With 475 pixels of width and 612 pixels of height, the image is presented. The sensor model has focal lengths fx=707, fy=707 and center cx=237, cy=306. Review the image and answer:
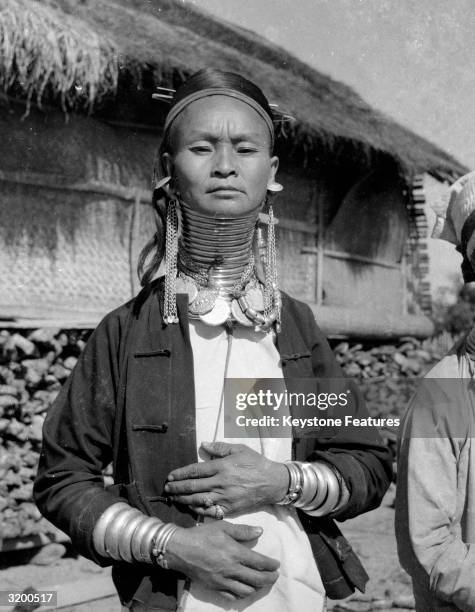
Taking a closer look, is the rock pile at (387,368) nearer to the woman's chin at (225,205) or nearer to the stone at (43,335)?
the stone at (43,335)

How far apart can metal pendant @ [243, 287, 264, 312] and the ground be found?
239 centimetres

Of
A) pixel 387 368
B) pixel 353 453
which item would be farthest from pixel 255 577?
pixel 387 368

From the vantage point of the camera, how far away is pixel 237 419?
164 cm

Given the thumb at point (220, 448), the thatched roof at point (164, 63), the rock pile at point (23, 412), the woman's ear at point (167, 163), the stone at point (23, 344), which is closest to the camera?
the thumb at point (220, 448)

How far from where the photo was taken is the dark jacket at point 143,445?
1.53 metres

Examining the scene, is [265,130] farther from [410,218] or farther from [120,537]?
[410,218]

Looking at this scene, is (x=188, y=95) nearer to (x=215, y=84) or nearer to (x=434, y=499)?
(x=215, y=84)

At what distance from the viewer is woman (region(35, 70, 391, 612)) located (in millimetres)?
1489

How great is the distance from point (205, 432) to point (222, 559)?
0.96 feet

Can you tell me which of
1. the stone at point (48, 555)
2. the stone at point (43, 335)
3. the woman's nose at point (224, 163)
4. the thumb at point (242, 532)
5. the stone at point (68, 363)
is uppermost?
the woman's nose at point (224, 163)

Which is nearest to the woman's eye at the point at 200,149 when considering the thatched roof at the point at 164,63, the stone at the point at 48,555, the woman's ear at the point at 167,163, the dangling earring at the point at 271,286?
the woman's ear at the point at 167,163

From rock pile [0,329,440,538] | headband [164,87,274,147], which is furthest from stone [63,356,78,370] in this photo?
headband [164,87,274,147]

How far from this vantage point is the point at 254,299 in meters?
1.73

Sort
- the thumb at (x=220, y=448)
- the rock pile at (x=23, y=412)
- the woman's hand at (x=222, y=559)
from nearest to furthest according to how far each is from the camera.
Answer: the woman's hand at (x=222, y=559) → the thumb at (x=220, y=448) → the rock pile at (x=23, y=412)
